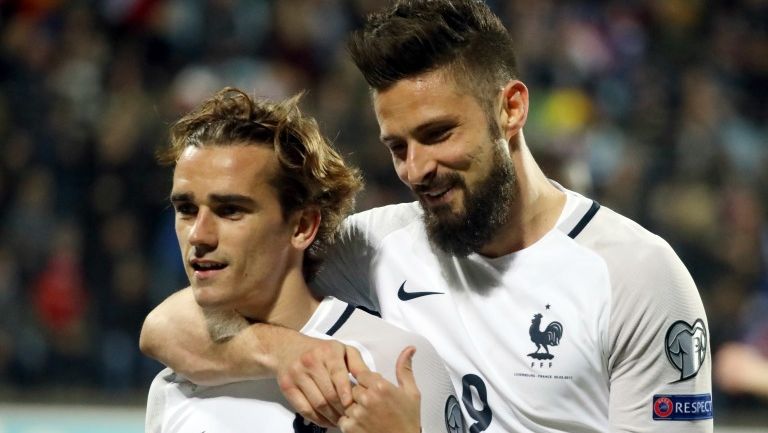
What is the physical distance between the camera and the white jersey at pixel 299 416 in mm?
2854

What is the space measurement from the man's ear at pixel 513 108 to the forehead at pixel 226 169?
606 mm

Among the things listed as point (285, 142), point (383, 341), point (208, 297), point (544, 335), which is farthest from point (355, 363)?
point (285, 142)

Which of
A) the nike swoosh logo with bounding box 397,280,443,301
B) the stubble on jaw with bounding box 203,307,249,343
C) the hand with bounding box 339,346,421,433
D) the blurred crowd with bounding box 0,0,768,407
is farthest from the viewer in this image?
the blurred crowd with bounding box 0,0,768,407

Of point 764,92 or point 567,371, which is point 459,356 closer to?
point 567,371

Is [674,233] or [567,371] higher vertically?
[674,233]

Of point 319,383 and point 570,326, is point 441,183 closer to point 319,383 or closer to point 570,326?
point 570,326

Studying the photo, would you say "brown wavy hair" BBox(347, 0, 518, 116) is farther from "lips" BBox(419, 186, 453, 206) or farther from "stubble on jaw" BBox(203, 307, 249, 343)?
"stubble on jaw" BBox(203, 307, 249, 343)

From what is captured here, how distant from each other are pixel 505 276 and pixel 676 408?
55 cm

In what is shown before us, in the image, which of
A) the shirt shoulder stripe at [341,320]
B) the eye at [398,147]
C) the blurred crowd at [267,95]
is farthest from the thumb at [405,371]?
the blurred crowd at [267,95]

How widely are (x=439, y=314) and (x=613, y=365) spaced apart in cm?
49

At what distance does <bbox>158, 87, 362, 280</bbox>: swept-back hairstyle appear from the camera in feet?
9.91

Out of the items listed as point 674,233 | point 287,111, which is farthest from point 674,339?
point 674,233

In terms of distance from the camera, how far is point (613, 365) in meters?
2.92

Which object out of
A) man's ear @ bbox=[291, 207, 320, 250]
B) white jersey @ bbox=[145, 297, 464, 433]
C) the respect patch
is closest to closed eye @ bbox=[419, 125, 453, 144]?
man's ear @ bbox=[291, 207, 320, 250]
